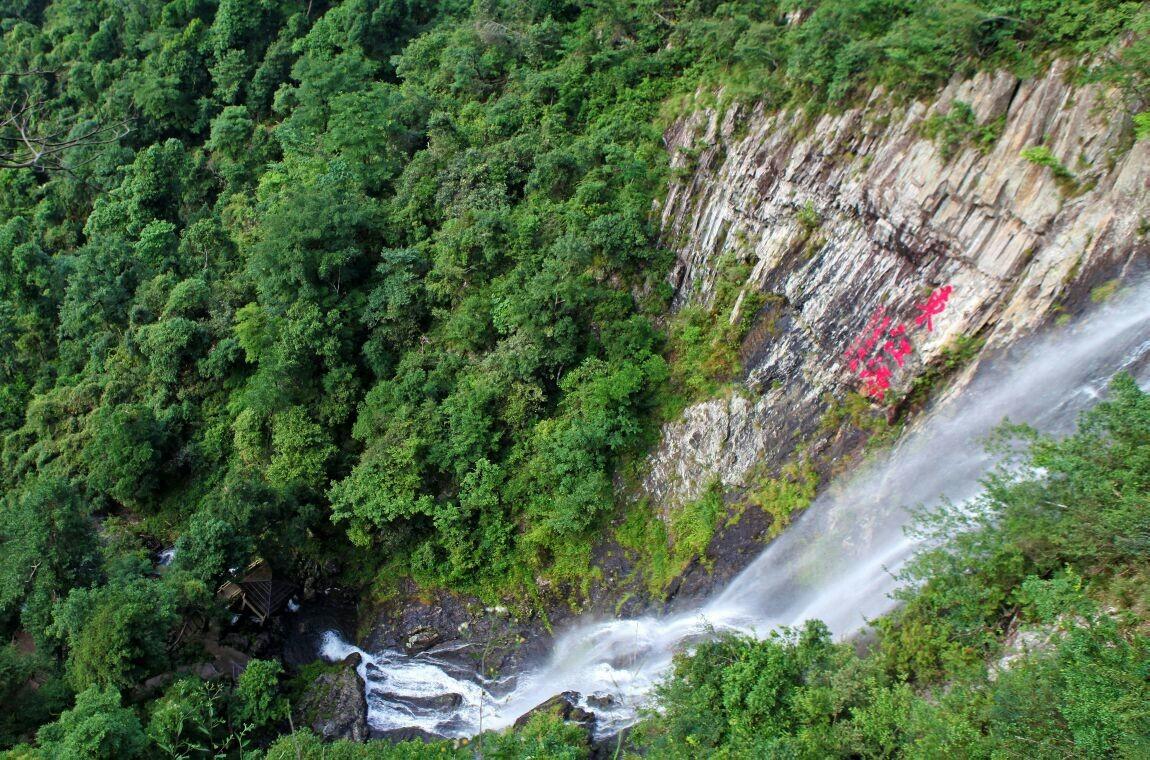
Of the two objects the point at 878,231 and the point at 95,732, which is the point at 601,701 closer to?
the point at 95,732

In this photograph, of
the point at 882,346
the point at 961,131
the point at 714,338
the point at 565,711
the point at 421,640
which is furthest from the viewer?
the point at 421,640

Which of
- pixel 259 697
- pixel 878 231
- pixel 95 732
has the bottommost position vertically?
pixel 259 697

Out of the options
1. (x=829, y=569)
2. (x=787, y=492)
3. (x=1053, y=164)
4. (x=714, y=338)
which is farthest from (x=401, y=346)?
(x=1053, y=164)

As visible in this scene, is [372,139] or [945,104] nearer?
[945,104]

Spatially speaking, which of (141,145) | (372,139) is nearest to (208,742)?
(372,139)

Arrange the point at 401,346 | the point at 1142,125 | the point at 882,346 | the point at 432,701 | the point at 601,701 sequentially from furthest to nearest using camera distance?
the point at 401,346
the point at 432,701
the point at 601,701
the point at 882,346
the point at 1142,125

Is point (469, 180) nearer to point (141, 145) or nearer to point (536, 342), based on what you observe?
point (536, 342)

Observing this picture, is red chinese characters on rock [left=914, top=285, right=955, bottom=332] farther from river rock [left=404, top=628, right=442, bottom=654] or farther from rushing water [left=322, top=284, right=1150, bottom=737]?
river rock [left=404, top=628, right=442, bottom=654]
